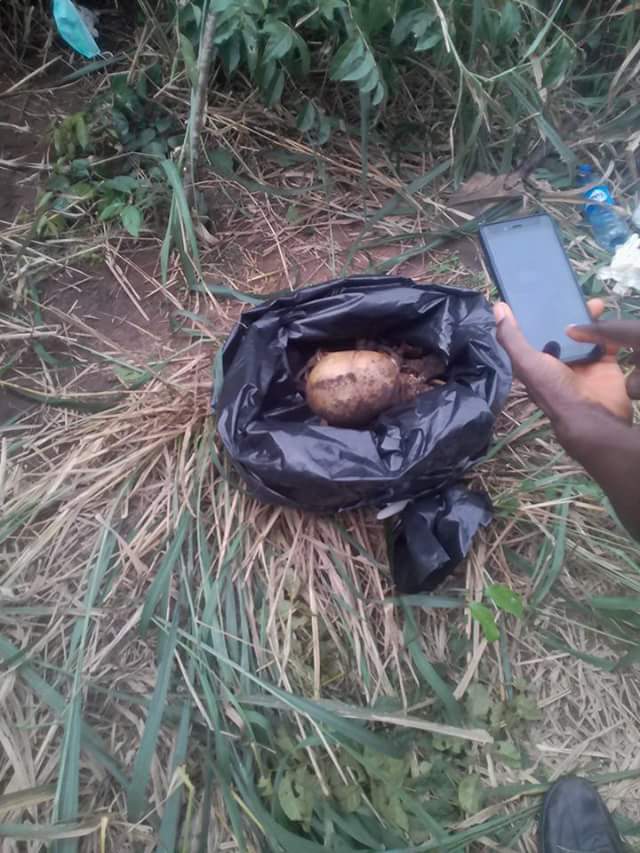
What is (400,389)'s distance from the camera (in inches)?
50.9

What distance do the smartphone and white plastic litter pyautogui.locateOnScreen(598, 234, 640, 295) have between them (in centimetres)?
15

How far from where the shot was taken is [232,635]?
1.12 m

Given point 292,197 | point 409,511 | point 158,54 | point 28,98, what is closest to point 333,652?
point 409,511

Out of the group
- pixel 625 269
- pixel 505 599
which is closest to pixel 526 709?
pixel 505 599

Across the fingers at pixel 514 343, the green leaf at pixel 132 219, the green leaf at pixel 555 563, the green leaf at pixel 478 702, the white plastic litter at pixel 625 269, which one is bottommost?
the green leaf at pixel 478 702

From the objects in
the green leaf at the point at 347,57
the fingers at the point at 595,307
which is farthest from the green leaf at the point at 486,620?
the green leaf at the point at 347,57

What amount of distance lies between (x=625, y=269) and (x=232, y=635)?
1.29 meters

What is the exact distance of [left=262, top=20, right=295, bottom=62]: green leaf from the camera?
1.34 meters

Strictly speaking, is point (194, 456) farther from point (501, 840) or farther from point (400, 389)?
point (501, 840)

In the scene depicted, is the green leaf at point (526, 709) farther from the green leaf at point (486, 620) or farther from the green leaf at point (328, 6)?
the green leaf at point (328, 6)

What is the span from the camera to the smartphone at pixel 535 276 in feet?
4.58

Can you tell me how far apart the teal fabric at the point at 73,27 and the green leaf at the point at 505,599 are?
1.65m

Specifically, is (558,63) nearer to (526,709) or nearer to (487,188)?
(487,188)

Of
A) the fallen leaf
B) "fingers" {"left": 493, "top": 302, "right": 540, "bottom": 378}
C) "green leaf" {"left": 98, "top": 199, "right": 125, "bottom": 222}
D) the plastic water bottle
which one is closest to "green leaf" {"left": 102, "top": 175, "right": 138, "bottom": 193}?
"green leaf" {"left": 98, "top": 199, "right": 125, "bottom": 222}
